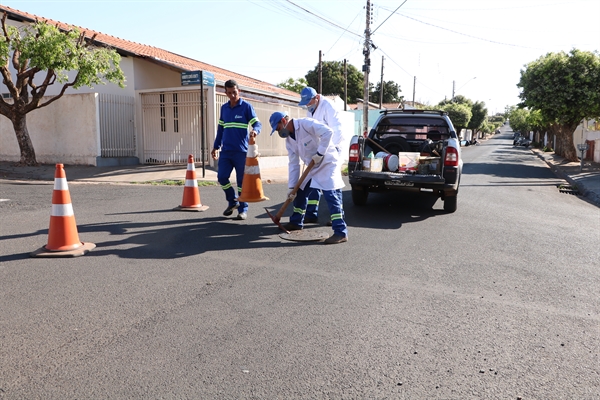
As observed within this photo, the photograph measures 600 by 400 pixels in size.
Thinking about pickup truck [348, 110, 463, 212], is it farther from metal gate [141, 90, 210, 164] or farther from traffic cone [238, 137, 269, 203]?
metal gate [141, 90, 210, 164]

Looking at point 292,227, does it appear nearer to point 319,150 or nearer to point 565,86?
point 319,150

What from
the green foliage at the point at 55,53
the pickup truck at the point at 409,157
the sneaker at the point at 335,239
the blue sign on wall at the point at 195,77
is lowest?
the sneaker at the point at 335,239

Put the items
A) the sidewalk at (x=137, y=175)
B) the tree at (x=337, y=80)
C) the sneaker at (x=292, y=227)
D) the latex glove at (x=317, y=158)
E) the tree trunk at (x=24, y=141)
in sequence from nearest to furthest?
the latex glove at (x=317, y=158) → the sneaker at (x=292, y=227) → the sidewalk at (x=137, y=175) → the tree trunk at (x=24, y=141) → the tree at (x=337, y=80)

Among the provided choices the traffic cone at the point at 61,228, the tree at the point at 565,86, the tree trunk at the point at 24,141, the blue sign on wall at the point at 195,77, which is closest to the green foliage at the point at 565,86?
the tree at the point at 565,86

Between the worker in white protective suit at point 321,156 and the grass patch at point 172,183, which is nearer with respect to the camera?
the worker in white protective suit at point 321,156

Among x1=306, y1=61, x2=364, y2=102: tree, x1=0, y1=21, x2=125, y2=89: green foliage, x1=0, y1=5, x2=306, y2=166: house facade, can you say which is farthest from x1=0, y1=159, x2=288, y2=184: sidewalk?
x1=306, y1=61, x2=364, y2=102: tree

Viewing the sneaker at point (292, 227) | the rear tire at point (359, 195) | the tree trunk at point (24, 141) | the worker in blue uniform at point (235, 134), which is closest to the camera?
the sneaker at point (292, 227)

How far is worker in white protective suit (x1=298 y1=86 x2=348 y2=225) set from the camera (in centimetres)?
651

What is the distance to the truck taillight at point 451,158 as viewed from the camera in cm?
756

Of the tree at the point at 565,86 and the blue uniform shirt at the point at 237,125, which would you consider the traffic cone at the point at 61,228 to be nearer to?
the blue uniform shirt at the point at 237,125

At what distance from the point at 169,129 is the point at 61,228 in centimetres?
1210

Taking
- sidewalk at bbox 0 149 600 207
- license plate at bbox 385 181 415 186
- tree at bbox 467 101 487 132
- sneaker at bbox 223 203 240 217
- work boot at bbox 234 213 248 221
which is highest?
tree at bbox 467 101 487 132

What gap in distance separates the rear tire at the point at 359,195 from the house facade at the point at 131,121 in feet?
24.4

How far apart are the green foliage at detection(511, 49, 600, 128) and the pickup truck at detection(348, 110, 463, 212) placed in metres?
16.2
